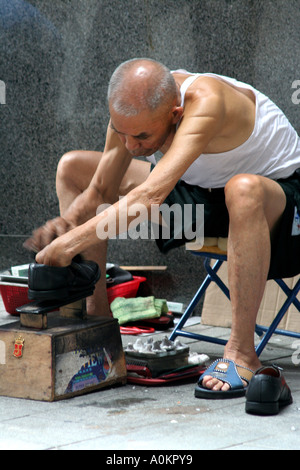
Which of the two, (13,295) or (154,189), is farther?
(13,295)

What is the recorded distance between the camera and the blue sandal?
116 inches

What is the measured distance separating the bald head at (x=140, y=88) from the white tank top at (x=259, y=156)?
10.5 inches

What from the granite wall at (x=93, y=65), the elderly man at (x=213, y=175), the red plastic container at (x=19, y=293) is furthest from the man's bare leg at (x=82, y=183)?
the granite wall at (x=93, y=65)

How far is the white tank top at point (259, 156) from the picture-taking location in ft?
10.7

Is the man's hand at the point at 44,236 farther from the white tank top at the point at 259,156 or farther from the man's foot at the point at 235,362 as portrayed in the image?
the man's foot at the point at 235,362

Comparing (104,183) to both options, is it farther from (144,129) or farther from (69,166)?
(144,129)

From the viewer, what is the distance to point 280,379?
2.75 m

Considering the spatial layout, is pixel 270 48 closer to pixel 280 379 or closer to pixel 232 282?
pixel 232 282

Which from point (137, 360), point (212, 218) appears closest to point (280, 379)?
point (137, 360)

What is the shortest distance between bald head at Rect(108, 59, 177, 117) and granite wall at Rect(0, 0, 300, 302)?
164 cm

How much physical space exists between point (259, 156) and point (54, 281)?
1072 mm

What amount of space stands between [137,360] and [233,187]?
83cm

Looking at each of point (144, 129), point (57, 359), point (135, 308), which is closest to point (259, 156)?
point (144, 129)

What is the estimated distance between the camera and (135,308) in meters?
4.41
